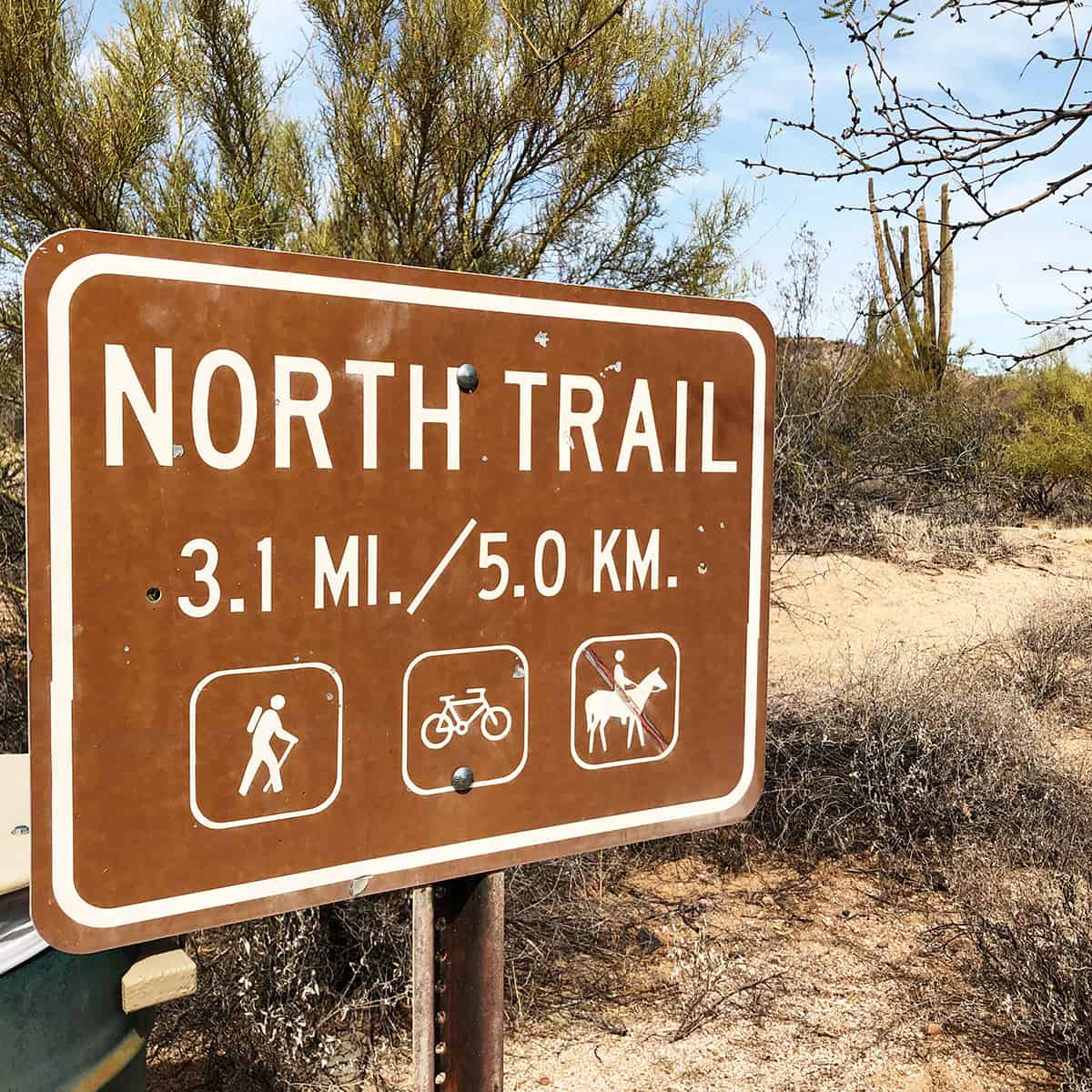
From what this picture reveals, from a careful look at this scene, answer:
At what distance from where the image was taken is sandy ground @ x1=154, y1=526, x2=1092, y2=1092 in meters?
3.00

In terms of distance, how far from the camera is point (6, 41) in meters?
4.50

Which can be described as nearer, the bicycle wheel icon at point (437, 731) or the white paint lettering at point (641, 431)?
the bicycle wheel icon at point (437, 731)

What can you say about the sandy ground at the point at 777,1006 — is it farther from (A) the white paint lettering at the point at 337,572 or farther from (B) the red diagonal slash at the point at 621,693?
(A) the white paint lettering at the point at 337,572

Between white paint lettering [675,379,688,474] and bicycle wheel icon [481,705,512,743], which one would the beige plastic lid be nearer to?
bicycle wheel icon [481,705,512,743]

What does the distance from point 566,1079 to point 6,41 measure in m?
4.42

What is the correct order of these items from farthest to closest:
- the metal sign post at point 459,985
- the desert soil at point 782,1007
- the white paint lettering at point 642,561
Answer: the desert soil at point 782,1007 → the white paint lettering at point 642,561 → the metal sign post at point 459,985

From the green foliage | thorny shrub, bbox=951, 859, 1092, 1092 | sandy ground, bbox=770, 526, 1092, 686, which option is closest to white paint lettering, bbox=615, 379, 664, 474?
thorny shrub, bbox=951, 859, 1092, 1092

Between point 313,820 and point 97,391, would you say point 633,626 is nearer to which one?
point 313,820

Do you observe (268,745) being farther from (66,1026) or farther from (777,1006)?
(777,1006)

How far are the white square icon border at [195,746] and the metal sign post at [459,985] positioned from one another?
0.59 feet

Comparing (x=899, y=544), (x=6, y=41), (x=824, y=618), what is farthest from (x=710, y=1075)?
(x=899, y=544)

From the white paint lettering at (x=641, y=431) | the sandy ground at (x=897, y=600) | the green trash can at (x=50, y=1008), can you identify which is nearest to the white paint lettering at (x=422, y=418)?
the white paint lettering at (x=641, y=431)

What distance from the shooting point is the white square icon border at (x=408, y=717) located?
113 cm

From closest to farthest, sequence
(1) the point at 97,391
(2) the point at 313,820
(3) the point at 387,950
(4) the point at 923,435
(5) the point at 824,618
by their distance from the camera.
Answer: (1) the point at 97,391 < (2) the point at 313,820 < (3) the point at 387,950 < (5) the point at 824,618 < (4) the point at 923,435
